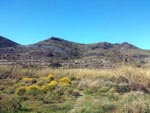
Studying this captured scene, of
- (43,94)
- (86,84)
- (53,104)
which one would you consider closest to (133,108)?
(53,104)

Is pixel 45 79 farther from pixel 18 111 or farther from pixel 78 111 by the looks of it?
pixel 78 111

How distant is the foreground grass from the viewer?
1227 centimetres

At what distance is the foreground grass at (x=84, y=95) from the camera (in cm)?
1227

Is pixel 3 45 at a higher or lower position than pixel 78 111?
higher

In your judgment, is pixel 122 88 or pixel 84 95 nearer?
pixel 84 95

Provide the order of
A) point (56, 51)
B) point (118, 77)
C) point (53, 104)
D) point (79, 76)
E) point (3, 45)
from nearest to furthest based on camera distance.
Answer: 1. point (53, 104)
2. point (118, 77)
3. point (79, 76)
4. point (56, 51)
5. point (3, 45)

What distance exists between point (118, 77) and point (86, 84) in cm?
272

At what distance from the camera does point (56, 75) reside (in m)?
26.7

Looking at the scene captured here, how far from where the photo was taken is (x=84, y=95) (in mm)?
16844

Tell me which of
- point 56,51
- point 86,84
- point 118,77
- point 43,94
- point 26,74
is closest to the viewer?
point 43,94

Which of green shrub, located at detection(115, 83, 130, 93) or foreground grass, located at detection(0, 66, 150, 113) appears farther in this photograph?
green shrub, located at detection(115, 83, 130, 93)

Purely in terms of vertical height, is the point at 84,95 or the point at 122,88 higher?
the point at 122,88

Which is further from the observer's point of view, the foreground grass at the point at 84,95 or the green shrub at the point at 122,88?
the green shrub at the point at 122,88

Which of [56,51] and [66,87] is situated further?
[56,51]
